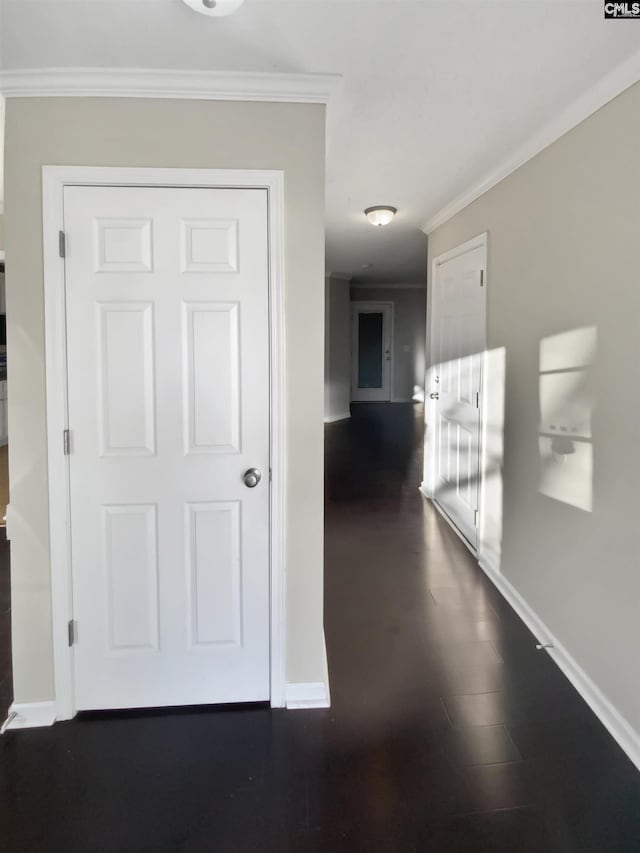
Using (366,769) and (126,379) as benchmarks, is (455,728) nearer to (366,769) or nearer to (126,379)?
(366,769)

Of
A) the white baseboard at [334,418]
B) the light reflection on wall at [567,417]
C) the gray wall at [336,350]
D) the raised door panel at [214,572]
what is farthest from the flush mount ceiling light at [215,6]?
the white baseboard at [334,418]

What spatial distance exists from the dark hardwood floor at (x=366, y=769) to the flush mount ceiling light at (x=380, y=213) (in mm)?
2806

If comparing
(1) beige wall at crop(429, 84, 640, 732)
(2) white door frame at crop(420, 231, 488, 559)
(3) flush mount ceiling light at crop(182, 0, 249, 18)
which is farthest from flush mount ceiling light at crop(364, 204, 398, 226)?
(3) flush mount ceiling light at crop(182, 0, 249, 18)

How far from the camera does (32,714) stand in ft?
6.32

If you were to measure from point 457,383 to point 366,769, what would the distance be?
2.71m

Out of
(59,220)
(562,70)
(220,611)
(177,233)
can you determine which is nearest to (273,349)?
(177,233)

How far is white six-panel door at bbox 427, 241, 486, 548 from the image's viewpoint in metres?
3.42

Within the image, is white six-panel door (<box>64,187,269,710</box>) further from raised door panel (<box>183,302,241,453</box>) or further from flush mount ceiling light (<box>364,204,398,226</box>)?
flush mount ceiling light (<box>364,204,398,226</box>)

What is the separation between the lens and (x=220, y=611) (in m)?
1.98

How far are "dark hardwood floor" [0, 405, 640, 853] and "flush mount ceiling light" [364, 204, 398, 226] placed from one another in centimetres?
281

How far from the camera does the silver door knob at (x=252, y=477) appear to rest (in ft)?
6.30

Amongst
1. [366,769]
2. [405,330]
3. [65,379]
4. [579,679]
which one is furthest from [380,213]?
[405,330]

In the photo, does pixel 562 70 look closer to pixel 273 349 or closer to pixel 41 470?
pixel 273 349

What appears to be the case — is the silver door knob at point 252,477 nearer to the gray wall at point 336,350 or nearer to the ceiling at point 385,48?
the ceiling at point 385,48
